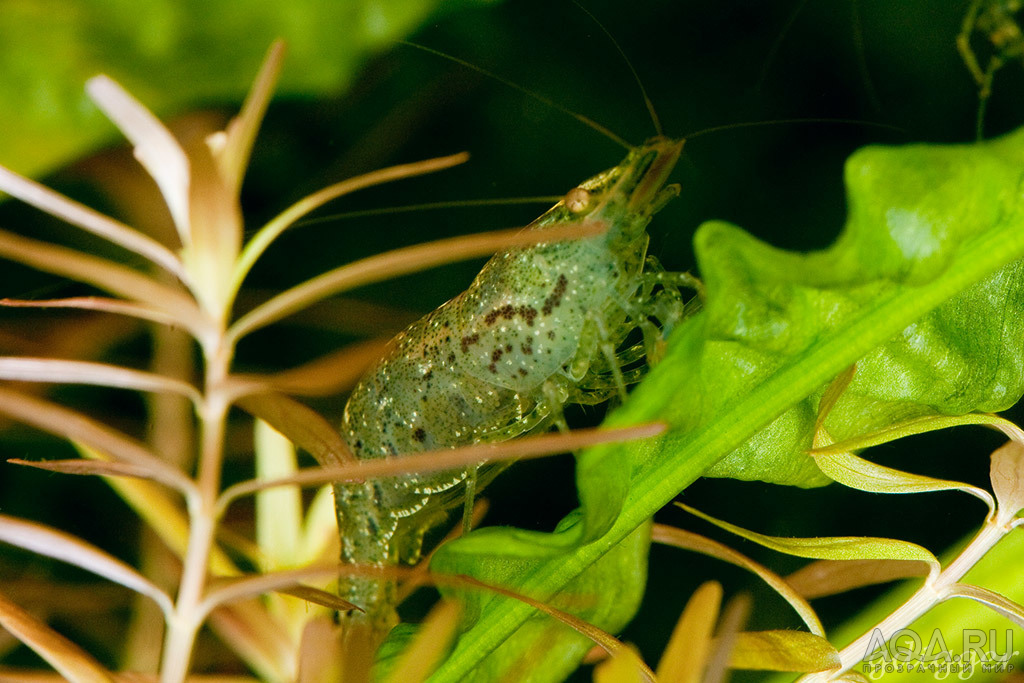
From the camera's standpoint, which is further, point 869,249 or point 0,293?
point 0,293

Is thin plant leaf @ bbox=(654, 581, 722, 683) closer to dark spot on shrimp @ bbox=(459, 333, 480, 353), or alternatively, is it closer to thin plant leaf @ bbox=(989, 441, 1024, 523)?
thin plant leaf @ bbox=(989, 441, 1024, 523)

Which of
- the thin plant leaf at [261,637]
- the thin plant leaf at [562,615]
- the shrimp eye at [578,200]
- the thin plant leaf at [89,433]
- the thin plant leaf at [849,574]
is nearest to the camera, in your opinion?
the thin plant leaf at [89,433]

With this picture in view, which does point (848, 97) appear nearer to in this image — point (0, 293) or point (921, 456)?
point (921, 456)

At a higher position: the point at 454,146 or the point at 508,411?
the point at 454,146

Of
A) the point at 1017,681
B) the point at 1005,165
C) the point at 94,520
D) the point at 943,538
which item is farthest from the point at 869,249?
the point at 94,520

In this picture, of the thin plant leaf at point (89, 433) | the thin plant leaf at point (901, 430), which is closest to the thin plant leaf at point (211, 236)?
the thin plant leaf at point (89, 433)

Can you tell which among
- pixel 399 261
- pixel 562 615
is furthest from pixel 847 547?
pixel 399 261

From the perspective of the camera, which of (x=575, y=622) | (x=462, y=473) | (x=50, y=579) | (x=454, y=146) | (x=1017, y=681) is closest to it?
(x=575, y=622)

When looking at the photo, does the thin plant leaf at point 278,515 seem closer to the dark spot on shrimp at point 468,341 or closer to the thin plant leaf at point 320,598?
the dark spot on shrimp at point 468,341
